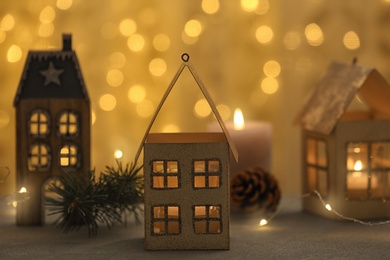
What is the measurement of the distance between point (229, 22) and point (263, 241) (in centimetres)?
79

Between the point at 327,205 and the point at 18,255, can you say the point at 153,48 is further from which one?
the point at 18,255

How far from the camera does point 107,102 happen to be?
180 centimetres

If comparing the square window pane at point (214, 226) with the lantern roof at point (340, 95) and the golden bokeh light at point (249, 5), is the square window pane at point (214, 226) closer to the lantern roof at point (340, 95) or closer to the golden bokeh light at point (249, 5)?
the lantern roof at point (340, 95)

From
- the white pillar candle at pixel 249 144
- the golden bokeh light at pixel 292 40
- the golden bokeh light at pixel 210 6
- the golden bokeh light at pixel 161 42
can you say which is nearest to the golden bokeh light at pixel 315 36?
the golden bokeh light at pixel 292 40

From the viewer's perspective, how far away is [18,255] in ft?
3.51

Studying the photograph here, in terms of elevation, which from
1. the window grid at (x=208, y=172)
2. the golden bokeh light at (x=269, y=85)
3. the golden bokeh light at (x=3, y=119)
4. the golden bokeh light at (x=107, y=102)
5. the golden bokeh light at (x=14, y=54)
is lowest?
the window grid at (x=208, y=172)

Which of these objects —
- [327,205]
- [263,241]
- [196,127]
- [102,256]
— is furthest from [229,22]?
[102,256]

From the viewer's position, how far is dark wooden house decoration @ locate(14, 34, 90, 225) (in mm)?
1240

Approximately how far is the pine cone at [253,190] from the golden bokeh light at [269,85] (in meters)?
0.48

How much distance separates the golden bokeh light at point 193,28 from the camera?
178cm

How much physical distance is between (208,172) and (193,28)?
0.77 m

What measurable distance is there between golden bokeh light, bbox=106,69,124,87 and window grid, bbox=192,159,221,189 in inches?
29.0

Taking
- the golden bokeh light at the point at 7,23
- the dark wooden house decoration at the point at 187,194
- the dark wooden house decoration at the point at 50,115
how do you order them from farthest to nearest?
1. the golden bokeh light at the point at 7,23
2. the dark wooden house decoration at the point at 50,115
3. the dark wooden house decoration at the point at 187,194

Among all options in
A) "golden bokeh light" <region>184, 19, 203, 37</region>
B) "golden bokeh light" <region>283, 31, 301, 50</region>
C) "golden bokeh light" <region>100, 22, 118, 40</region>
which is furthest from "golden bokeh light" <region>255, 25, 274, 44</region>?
"golden bokeh light" <region>100, 22, 118, 40</region>
